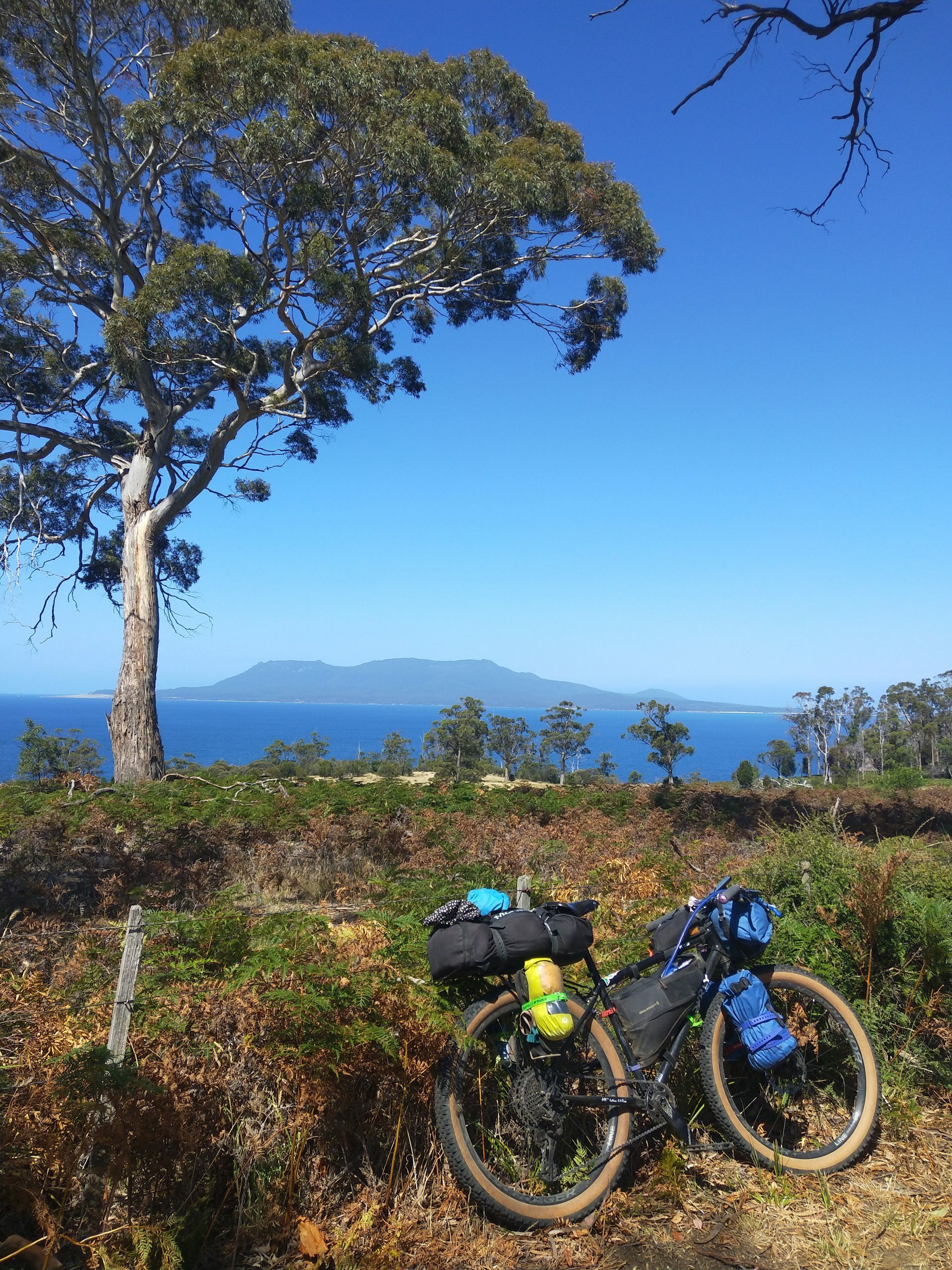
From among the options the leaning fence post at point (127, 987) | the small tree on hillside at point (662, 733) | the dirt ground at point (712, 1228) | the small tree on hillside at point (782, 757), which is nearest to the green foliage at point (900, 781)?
the small tree on hillside at point (662, 733)

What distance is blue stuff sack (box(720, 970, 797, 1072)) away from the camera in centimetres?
324

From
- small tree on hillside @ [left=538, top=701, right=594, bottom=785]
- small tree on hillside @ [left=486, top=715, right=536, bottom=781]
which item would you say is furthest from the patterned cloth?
small tree on hillside @ [left=538, top=701, right=594, bottom=785]

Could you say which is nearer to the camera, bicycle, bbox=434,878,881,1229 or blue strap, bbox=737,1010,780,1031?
bicycle, bbox=434,878,881,1229

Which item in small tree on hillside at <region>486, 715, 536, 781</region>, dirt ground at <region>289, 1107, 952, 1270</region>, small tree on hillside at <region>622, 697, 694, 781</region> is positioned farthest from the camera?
small tree on hillside at <region>486, 715, 536, 781</region>

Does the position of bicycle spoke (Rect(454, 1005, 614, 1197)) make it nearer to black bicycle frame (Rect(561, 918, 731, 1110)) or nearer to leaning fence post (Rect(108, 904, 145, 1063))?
black bicycle frame (Rect(561, 918, 731, 1110))

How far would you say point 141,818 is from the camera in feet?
26.8

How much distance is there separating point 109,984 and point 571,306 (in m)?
17.1

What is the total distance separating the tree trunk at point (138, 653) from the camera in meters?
14.8

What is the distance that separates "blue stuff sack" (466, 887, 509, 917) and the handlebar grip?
2.82ft

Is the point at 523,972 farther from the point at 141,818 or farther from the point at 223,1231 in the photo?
the point at 141,818

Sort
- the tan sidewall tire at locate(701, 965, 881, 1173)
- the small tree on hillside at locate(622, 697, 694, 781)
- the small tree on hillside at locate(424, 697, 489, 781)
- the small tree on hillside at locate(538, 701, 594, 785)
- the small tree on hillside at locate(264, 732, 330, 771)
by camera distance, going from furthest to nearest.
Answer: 1. the small tree on hillside at locate(538, 701, 594, 785)
2. the small tree on hillside at locate(424, 697, 489, 781)
3. the small tree on hillside at locate(622, 697, 694, 781)
4. the small tree on hillside at locate(264, 732, 330, 771)
5. the tan sidewall tire at locate(701, 965, 881, 1173)

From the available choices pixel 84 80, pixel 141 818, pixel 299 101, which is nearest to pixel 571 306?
pixel 299 101

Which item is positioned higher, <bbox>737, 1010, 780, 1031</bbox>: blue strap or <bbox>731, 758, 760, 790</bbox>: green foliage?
<bbox>737, 1010, 780, 1031</bbox>: blue strap

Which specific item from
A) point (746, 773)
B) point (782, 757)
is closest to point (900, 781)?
point (746, 773)
